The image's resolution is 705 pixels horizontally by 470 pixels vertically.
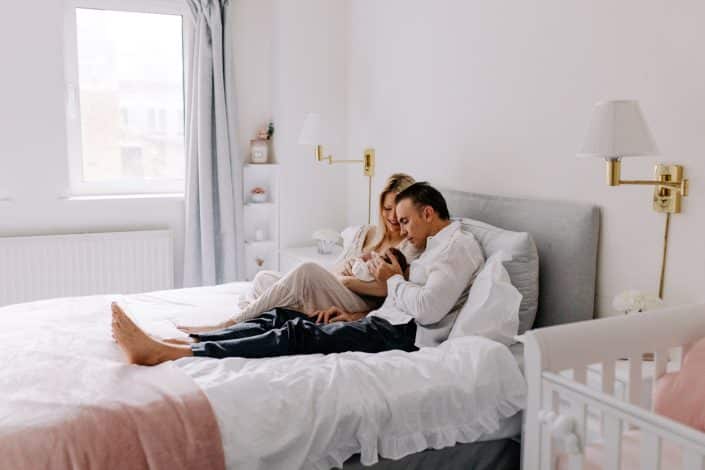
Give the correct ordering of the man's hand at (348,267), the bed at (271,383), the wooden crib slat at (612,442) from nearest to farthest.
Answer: the wooden crib slat at (612,442) < the bed at (271,383) < the man's hand at (348,267)

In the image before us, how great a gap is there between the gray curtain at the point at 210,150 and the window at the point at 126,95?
0.23m

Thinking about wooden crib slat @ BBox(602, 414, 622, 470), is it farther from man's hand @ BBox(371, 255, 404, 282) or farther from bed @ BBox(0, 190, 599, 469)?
man's hand @ BBox(371, 255, 404, 282)

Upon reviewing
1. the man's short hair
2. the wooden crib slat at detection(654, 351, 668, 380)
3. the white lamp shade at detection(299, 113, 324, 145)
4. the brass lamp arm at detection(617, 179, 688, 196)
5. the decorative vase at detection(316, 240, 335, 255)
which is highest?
the white lamp shade at detection(299, 113, 324, 145)

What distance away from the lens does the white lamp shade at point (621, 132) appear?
1922 mm

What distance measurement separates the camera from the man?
2.10 m

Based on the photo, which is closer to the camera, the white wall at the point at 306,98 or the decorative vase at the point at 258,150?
the white wall at the point at 306,98

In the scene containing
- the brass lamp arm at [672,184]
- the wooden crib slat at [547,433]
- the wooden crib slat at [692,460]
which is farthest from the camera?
the brass lamp arm at [672,184]

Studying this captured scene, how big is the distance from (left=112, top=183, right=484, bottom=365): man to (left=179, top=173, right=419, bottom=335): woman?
0.05 metres

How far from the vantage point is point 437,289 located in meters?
2.32

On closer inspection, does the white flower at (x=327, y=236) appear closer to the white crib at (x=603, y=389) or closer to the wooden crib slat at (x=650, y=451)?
the white crib at (x=603, y=389)

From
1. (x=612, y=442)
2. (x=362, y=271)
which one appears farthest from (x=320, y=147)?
(x=612, y=442)


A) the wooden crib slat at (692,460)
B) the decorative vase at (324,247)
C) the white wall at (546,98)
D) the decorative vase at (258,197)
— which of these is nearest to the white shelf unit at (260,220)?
the decorative vase at (258,197)

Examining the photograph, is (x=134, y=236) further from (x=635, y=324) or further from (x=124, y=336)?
(x=635, y=324)

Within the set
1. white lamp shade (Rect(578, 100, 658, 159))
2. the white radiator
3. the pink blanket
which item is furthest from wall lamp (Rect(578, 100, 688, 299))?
the white radiator
